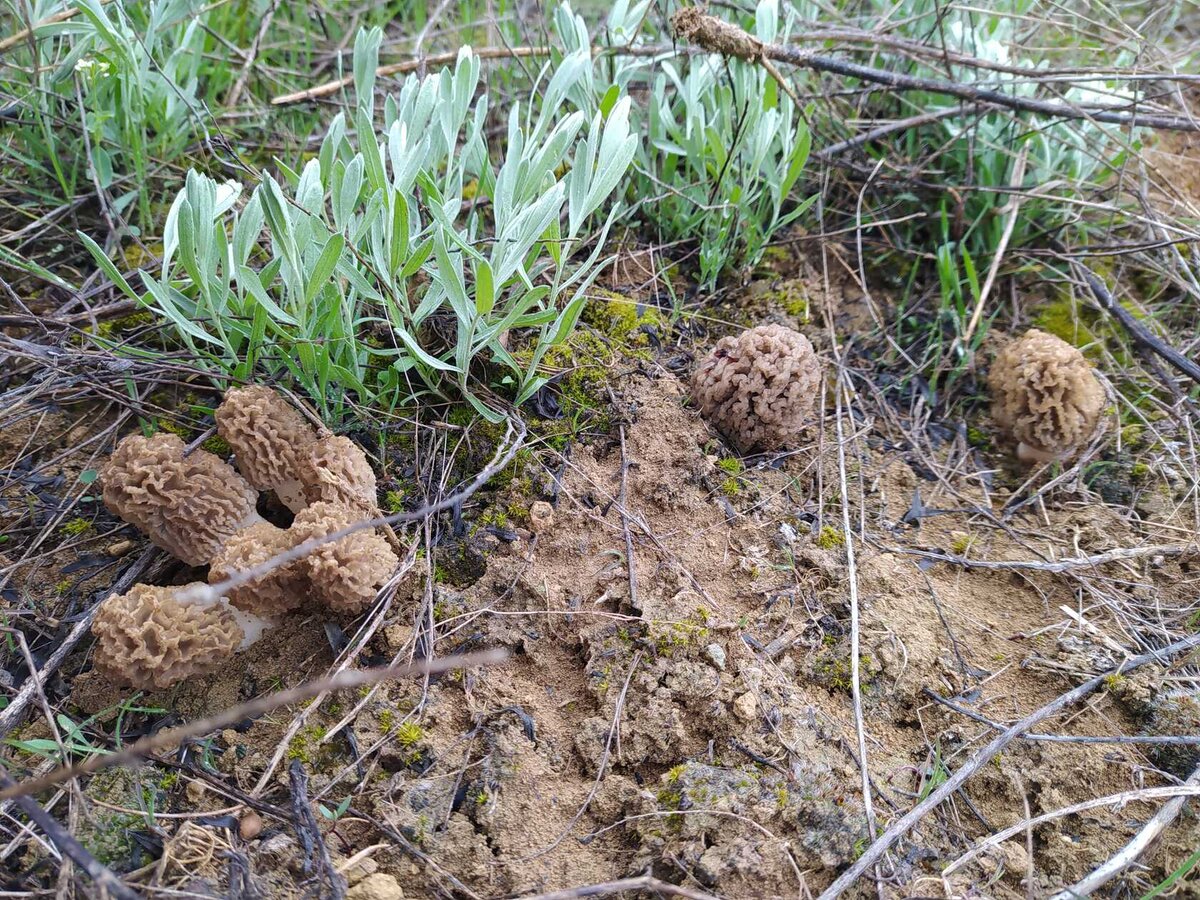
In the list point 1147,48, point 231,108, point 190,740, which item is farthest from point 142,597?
point 1147,48

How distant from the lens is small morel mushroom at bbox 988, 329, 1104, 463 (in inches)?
138

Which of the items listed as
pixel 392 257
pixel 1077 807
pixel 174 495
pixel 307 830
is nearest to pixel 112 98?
pixel 392 257

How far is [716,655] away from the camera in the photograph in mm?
2699

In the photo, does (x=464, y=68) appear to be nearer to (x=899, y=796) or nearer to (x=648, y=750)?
(x=648, y=750)

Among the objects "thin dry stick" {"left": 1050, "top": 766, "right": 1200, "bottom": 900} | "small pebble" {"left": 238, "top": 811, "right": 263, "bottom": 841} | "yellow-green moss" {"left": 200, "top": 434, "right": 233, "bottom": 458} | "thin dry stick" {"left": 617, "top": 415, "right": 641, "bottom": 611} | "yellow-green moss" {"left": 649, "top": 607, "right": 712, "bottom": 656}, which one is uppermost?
"yellow-green moss" {"left": 200, "top": 434, "right": 233, "bottom": 458}

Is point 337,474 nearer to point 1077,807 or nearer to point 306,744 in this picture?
point 306,744

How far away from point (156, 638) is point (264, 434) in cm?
73

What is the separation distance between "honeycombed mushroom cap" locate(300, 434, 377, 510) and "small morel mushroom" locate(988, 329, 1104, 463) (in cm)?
272

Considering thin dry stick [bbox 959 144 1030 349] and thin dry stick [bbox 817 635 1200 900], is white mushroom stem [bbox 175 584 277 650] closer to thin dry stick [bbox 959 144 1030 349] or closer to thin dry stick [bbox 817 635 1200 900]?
thin dry stick [bbox 817 635 1200 900]

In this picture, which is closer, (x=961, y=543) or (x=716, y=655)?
(x=716, y=655)

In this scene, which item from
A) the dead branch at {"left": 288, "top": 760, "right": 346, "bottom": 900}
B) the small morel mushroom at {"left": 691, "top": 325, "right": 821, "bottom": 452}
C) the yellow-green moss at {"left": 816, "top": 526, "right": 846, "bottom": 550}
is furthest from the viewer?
the small morel mushroom at {"left": 691, "top": 325, "right": 821, "bottom": 452}

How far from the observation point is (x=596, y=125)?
3021 mm

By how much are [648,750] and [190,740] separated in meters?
1.41

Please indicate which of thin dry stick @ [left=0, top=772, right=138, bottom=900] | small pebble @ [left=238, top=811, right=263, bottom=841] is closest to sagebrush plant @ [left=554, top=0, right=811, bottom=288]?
small pebble @ [left=238, top=811, right=263, bottom=841]
